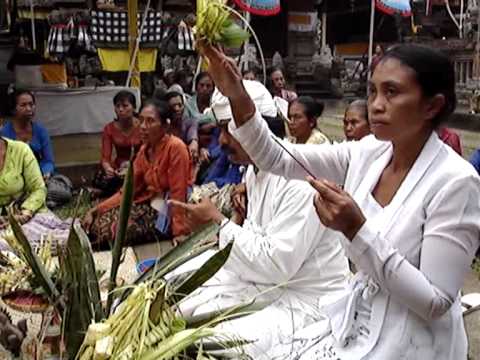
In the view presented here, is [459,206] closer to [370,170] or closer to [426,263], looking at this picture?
[426,263]

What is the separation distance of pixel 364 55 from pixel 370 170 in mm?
15891

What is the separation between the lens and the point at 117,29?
28.6 feet

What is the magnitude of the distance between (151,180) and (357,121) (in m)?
1.59

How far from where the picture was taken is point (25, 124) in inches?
214

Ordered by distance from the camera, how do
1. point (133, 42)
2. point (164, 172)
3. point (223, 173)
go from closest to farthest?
point (164, 172) < point (223, 173) < point (133, 42)

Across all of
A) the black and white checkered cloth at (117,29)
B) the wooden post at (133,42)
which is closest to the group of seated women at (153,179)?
the wooden post at (133,42)

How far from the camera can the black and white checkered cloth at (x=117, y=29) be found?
341 inches

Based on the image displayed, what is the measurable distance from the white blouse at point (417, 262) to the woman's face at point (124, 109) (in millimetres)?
4424

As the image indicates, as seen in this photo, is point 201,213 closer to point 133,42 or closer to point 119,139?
point 119,139

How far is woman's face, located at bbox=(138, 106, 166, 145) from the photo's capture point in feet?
14.1

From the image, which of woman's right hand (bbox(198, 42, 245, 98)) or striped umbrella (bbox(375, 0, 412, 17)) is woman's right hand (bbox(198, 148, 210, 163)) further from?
striped umbrella (bbox(375, 0, 412, 17))

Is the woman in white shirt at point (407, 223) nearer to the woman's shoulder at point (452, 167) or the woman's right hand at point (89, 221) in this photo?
the woman's shoulder at point (452, 167)

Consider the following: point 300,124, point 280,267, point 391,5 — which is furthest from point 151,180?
point 391,5

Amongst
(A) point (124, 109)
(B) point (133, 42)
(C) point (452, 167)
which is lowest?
(A) point (124, 109)
